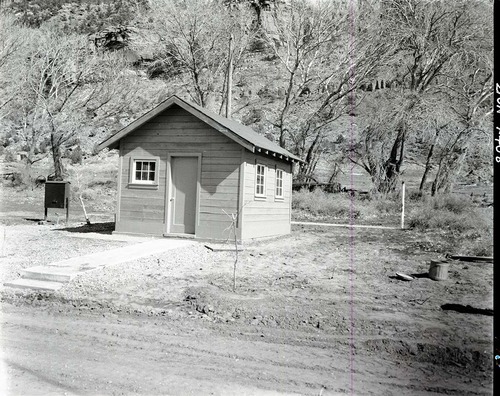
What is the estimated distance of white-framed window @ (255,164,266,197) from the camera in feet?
40.5

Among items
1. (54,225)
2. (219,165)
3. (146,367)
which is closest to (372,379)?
(146,367)

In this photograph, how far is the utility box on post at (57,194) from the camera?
1492cm

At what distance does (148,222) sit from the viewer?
39.6ft

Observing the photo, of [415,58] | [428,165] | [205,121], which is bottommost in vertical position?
[205,121]

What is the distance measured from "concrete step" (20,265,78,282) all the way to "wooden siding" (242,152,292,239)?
16.5ft

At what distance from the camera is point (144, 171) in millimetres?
12227

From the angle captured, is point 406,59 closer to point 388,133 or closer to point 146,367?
point 388,133

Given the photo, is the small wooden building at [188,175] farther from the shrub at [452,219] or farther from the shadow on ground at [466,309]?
the shrub at [452,219]

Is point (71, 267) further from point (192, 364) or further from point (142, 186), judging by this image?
point (142, 186)

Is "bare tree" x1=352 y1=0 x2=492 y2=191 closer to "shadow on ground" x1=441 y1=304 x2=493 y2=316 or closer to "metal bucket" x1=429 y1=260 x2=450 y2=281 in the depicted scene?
"metal bucket" x1=429 y1=260 x2=450 y2=281

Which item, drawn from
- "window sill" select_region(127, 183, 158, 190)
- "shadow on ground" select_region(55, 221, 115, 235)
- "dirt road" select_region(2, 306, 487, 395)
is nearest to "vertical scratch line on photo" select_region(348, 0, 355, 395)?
"dirt road" select_region(2, 306, 487, 395)

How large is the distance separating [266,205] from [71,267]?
6.58 meters

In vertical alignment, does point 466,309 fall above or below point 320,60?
below

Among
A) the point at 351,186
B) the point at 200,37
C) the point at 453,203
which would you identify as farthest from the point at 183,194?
the point at 200,37
